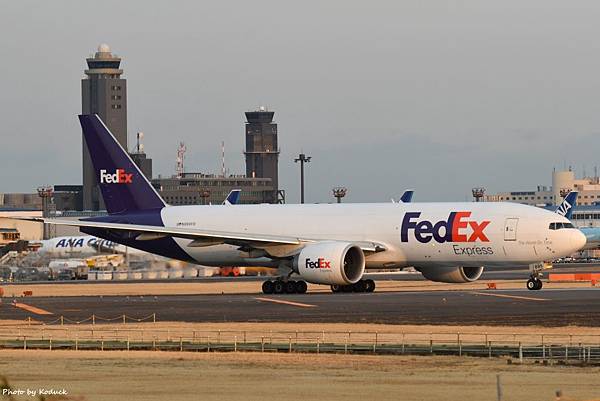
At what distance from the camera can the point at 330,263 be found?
62344 mm

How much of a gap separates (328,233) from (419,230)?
5156mm

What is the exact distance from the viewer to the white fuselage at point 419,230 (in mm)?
62406

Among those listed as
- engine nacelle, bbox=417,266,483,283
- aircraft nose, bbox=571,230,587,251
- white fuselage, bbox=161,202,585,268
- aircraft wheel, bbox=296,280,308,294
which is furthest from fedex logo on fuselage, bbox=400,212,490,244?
aircraft wheel, bbox=296,280,308,294

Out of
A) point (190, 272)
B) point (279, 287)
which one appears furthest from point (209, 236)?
point (190, 272)

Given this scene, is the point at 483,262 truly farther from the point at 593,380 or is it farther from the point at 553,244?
the point at 593,380

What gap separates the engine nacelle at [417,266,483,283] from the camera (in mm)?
66188

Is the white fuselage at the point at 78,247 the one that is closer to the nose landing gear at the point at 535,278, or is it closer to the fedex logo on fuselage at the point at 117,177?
the fedex logo on fuselage at the point at 117,177

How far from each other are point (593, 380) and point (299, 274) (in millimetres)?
34565

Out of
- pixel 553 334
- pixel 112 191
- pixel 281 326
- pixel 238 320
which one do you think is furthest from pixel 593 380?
pixel 112 191

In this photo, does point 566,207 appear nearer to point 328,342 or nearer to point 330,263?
point 330,263

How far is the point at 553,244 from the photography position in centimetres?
6231

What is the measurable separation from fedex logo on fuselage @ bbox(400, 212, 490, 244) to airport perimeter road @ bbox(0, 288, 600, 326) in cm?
251

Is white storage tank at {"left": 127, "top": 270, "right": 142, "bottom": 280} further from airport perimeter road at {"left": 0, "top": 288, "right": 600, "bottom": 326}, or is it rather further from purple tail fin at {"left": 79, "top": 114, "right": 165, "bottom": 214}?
airport perimeter road at {"left": 0, "top": 288, "right": 600, "bottom": 326}

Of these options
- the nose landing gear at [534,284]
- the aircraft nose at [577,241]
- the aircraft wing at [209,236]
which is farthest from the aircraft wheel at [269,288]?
the aircraft nose at [577,241]
